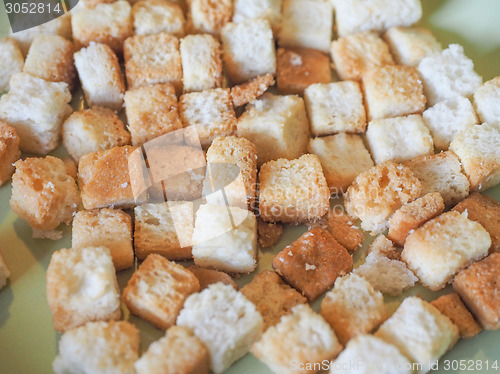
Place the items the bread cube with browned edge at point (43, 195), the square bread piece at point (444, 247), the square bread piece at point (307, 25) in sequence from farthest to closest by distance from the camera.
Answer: the square bread piece at point (307, 25) < the bread cube with browned edge at point (43, 195) < the square bread piece at point (444, 247)

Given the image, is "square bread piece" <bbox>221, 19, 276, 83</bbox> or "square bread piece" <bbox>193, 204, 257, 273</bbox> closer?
"square bread piece" <bbox>193, 204, 257, 273</bbox>

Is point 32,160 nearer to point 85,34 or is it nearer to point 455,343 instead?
point 85,34

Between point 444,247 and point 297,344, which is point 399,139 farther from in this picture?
point 297,344

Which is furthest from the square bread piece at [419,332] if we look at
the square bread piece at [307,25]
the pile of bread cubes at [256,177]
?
the square bread piece at [307,25]

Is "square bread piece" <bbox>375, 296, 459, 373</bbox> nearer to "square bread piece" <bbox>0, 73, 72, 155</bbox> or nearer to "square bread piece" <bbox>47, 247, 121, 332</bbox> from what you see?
"square bread piece" <bbox>47, 247, 121, 332</bbox>

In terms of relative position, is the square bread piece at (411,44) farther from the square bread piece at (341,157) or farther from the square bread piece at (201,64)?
the square bread piece at (201,64)

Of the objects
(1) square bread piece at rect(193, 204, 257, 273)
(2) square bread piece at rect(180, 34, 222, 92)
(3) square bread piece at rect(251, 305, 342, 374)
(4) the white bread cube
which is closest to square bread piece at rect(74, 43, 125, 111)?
(2) square bread piece at rect(180, 34, 222, 92)
